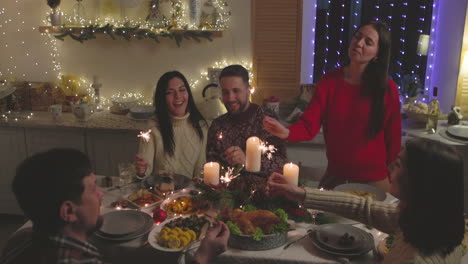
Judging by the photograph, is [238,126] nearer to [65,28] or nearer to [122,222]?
[122,222]

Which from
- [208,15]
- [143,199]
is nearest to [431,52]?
[208,15]

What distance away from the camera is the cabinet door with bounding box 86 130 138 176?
364cm

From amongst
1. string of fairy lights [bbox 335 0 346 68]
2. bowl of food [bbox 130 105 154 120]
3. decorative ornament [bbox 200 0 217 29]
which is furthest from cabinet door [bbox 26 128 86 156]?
string of fairy lights [bbox 335 0 346 68]

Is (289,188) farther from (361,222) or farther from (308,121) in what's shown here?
(308,121)

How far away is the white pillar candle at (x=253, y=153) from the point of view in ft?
6.56

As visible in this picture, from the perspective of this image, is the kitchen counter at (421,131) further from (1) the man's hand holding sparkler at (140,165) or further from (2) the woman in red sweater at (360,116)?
(1) the man's hand holding sparkler at (140,165)

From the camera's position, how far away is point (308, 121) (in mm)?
2625

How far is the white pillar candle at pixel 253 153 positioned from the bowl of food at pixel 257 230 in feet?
0.76

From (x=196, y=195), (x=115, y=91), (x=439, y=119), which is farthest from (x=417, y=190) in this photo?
(x=115, y=91)

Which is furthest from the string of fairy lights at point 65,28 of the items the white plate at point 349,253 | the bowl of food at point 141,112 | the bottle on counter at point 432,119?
the white plate at point 349,253

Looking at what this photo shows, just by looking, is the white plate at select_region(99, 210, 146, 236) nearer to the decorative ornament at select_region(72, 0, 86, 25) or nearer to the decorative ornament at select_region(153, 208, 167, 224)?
the decorative ornament at select_region(153, 208, 167, 224)

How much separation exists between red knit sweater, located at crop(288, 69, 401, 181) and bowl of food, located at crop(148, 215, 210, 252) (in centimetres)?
88

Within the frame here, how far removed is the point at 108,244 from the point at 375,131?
5.02 feet

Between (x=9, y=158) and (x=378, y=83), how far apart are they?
301cm
